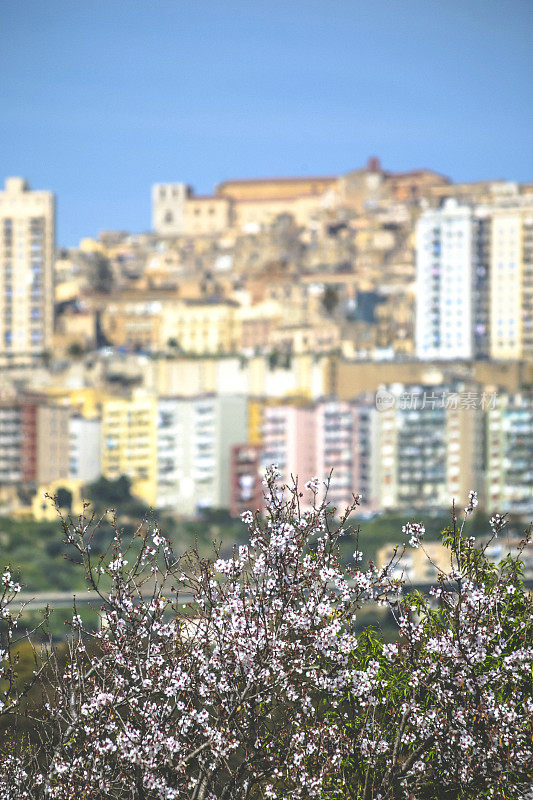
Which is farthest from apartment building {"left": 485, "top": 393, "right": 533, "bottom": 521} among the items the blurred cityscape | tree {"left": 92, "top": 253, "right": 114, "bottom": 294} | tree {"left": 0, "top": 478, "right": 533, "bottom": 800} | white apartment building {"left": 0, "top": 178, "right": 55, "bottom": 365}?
tree {"left": 0, "top": 478, "right": 533, "bottom": 800}

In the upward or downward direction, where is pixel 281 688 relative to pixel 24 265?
downward

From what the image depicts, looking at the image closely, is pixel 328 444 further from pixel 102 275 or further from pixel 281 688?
pixel 281 688

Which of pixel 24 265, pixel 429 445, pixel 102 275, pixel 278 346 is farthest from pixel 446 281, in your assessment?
pixel 102 275

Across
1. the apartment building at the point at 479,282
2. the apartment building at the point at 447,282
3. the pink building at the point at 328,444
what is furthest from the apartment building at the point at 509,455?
the apartment building at the point at 479,282

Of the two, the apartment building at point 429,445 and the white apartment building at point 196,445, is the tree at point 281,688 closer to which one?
the apartment building at point 429,445

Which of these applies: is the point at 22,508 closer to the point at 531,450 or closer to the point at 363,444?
the point at 363,444

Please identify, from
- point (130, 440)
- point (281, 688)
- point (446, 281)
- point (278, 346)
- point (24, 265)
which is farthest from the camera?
point (24, 265)
